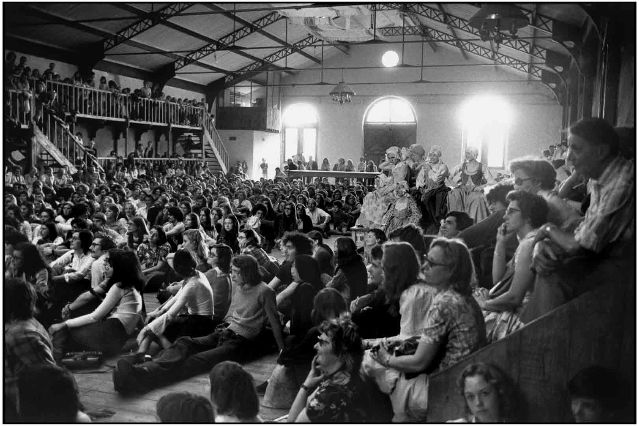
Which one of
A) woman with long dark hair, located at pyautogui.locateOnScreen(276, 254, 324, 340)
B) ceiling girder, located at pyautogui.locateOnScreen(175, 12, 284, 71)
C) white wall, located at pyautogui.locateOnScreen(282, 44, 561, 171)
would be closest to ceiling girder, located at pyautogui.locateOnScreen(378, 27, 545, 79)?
white wall, located at pyautogui.locateOnScreen(282, 44, 561, 171)

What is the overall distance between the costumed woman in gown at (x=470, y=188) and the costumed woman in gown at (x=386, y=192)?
0.70 m

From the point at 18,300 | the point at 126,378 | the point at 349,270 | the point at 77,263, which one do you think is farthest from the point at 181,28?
the point at 18,300

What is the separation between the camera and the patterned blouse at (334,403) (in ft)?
10.3

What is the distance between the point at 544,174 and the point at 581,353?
1392 mm

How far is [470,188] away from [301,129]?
20.9 meters

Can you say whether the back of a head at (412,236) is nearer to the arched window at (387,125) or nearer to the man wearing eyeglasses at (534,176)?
the man wearing eyeglasses at (534,176)

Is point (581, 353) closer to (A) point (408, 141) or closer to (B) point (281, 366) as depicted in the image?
(B) point (281, 366)

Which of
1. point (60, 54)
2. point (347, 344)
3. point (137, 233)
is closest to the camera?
point (347, 344)

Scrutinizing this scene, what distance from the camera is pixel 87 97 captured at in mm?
18594

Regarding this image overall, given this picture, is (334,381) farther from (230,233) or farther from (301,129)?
(301,129)

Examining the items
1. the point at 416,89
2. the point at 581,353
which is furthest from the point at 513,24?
the point at 416,89

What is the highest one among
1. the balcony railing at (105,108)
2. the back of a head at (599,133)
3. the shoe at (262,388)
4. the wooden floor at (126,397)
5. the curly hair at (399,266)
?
the balcony railing at (105,108)

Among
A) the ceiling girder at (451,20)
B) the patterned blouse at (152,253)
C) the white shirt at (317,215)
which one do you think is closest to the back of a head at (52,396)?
the patterned blouse at (152,253)

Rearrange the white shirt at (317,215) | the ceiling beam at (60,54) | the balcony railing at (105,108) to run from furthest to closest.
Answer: the ceiling beam at (60,54)
the balcony railing at (105,108)
the white shirt at (317,215)
